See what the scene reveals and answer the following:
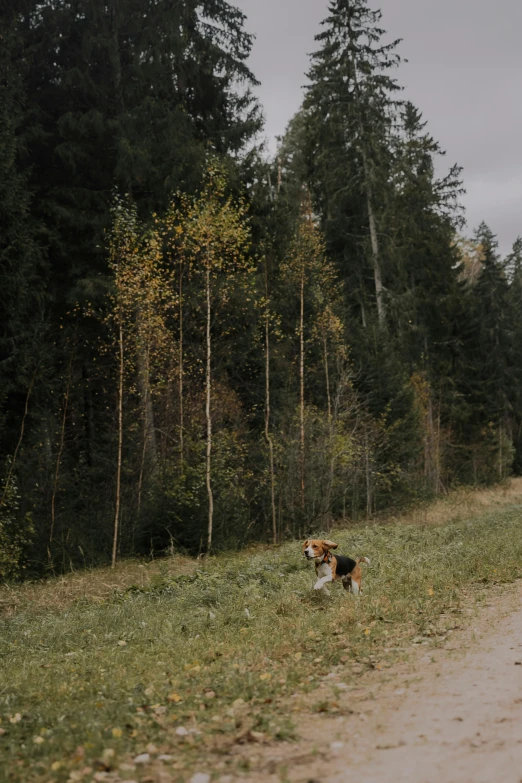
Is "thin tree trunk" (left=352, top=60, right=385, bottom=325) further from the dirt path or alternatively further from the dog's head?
the dirt path

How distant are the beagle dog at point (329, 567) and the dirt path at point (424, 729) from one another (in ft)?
9.40

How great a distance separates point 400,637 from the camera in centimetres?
702

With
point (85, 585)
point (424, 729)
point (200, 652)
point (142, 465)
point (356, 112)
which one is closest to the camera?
point (424, 729)

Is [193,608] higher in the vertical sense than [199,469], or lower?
lower

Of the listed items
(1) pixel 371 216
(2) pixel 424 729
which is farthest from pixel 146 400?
(1) pixel 371 216

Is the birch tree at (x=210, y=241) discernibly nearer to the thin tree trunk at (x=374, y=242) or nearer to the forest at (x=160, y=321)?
the forest at (x=160, y=321)

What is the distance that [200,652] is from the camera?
697cm

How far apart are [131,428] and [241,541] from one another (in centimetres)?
420

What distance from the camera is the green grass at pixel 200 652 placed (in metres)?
4.48

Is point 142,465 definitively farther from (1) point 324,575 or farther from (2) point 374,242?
(2) point 374,242

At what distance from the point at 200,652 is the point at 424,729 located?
3096 millimetres

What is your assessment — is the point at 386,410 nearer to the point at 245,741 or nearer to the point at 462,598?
the point at 462,598

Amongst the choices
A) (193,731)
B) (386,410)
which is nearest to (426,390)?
(386,410)

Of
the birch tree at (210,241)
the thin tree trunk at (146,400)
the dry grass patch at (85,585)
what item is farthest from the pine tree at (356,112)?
the dry grass patch at (85,585)
